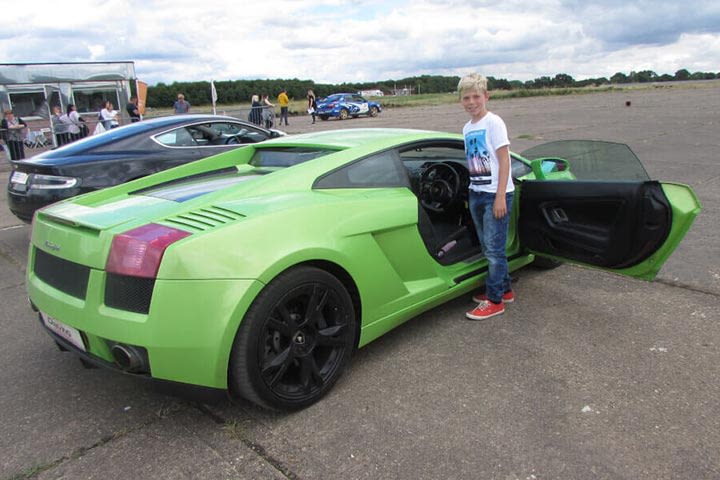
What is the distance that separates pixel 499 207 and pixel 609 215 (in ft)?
2.23

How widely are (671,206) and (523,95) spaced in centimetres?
5348

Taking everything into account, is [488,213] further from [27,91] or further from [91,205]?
[27,91]

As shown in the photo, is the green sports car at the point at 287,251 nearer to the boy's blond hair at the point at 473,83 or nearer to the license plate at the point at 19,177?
the boy's blond hair at the point at 473,83

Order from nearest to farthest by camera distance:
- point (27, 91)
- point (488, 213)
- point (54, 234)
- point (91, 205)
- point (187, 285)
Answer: point (187, 285) < point (54, 234) < point (91, 205) < point (488, 213) < point (27, 91)

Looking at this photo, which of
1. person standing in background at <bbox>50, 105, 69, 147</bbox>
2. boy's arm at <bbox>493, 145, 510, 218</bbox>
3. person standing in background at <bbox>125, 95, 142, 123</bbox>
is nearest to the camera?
boy's arm at <bbox>493, 145, 510, 218</bbox>

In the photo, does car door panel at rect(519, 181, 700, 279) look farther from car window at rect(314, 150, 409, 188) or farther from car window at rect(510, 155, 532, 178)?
car window at rect(314, 150, 409, 188)

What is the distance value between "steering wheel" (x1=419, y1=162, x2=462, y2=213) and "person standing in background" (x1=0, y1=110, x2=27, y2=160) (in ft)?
45.7

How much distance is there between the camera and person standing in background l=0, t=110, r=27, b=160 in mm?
14211

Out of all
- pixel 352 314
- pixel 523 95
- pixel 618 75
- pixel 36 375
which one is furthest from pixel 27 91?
pixel 618 75

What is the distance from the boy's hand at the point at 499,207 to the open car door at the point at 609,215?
47 cm

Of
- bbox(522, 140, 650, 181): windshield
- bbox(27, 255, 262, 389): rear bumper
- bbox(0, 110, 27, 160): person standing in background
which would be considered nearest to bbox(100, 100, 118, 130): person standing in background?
bbox(0, 110, 27, 160): person standing in background

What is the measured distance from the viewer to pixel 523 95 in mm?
52938

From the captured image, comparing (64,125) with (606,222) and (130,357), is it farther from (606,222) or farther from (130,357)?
(606,222)

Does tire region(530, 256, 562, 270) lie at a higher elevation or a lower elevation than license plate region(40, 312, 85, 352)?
lower
